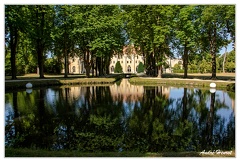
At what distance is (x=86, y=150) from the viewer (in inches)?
291

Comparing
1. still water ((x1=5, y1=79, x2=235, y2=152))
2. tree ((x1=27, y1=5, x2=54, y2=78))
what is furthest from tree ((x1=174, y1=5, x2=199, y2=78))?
still water ((x1=5, y1=79, x2=235, y2=152))

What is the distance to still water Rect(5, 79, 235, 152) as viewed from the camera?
7.89 metres

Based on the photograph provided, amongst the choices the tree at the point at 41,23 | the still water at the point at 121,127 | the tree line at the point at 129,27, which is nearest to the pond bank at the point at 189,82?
the tree line at the point at 129,27

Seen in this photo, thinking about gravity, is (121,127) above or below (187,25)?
below

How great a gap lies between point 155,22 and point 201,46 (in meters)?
7.39

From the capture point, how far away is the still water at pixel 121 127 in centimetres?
789

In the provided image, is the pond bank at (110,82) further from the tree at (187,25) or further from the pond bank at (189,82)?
the tree at (187,25)

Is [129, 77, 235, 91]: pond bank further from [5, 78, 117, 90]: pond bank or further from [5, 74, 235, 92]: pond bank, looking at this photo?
[5, 78, 117, 90]: pond bank

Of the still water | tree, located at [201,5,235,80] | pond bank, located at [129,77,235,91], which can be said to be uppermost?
tree, located at [201,5,235,80]

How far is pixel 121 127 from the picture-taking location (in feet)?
32.0

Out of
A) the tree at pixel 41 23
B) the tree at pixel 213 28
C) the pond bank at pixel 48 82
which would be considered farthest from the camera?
the tree at pixel 41 23

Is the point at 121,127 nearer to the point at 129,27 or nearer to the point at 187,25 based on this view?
the point at 187,25

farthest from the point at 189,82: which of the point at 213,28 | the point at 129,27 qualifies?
the point at 129,27

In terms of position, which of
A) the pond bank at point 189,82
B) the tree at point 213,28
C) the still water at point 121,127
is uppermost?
the tree at point 213,28
